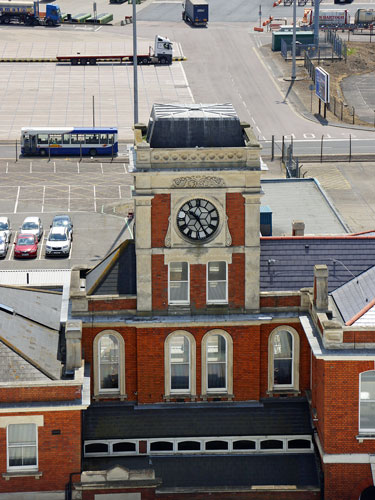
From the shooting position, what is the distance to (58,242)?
92.9 m

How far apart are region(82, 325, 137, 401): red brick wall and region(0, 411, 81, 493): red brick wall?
13.3ft

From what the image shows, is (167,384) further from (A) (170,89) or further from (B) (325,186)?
(A) (170,89)

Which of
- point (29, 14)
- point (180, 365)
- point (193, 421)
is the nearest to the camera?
point (193, 421)

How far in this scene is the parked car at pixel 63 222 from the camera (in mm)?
96312

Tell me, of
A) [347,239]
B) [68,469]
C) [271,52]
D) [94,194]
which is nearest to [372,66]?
[271,52]

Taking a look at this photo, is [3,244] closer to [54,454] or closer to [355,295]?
[54,454]

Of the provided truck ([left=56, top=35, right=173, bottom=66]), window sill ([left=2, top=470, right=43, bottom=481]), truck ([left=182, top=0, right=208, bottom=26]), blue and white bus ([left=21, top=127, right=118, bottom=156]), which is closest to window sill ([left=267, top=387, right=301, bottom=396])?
window sill ([left=2, top=470, right=43, bottom=481])

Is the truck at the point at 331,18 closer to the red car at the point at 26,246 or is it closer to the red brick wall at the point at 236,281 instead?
the red car at the point at 26,246

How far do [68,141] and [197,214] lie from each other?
69.5m

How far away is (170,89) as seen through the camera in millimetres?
145750

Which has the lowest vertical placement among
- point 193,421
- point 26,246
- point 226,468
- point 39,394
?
point 26,246

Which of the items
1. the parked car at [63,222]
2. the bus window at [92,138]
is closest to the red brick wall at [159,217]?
the parked car at [63,222]

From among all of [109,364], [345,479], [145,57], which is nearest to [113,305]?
[109,364]

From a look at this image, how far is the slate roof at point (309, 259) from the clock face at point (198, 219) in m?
4.40
